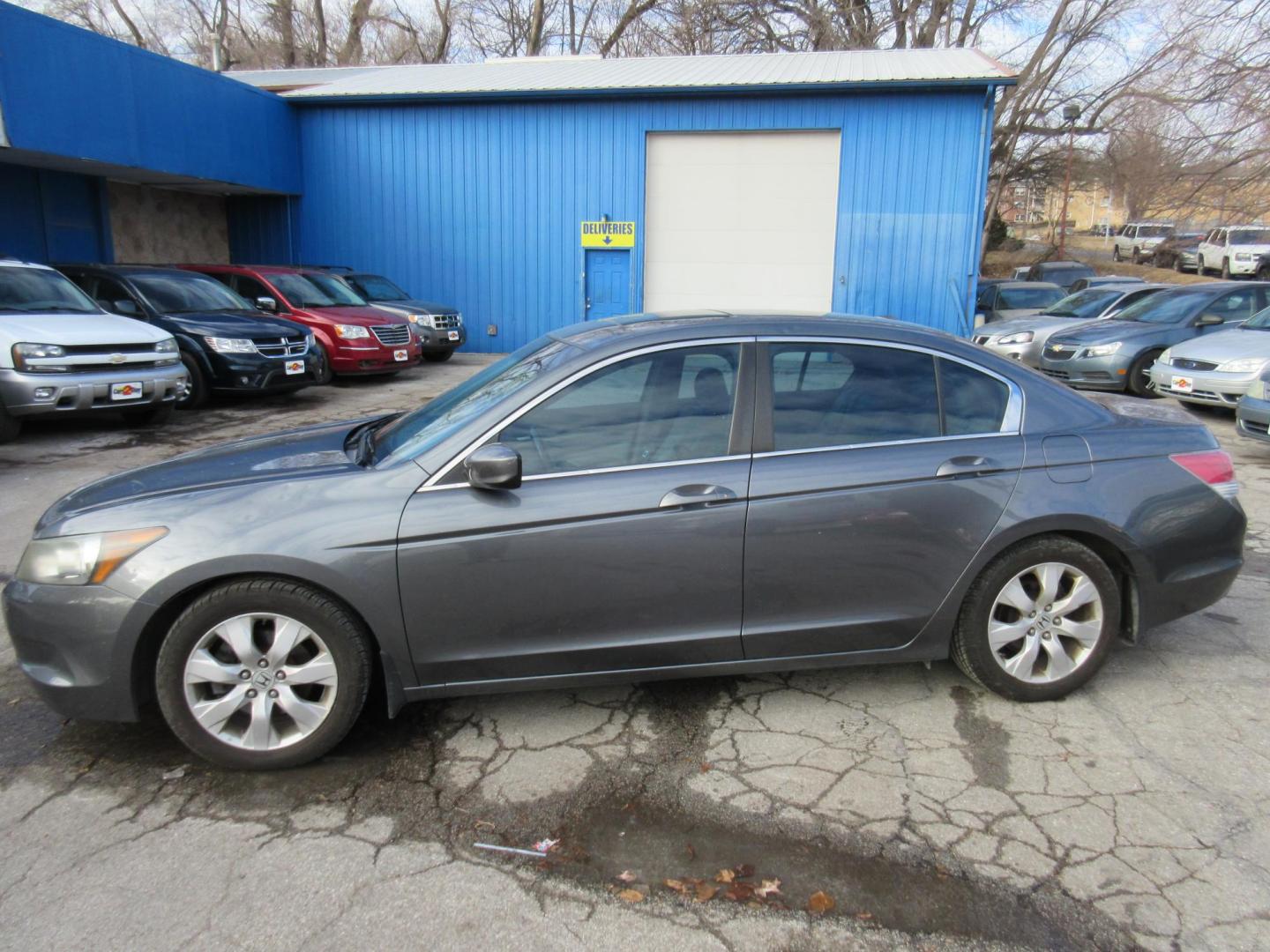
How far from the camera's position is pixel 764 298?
18578 millimetres

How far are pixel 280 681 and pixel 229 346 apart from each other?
Answer: 905 centimetres

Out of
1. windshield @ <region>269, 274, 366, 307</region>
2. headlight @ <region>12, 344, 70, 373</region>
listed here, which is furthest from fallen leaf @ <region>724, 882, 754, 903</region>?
windshield @ <region>269, 274, 366, 307</region>

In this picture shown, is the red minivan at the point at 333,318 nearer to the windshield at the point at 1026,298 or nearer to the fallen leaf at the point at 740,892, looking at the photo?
the fallen leaf at the point at 740,892

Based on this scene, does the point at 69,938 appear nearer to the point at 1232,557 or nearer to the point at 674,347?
the point at 674,347

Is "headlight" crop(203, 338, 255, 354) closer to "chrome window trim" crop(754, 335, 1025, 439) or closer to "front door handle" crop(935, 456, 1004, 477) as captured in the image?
"chrome window trim" crop(754, 335, 1025, 439)

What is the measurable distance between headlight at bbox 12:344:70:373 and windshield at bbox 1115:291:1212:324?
13645mm

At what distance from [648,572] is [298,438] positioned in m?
1.78

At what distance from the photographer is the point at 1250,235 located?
31.3 meters

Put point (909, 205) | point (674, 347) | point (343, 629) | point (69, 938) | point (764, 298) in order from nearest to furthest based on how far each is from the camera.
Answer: point (69, 938)
point (343, 629)
point (674, 347)
point (909, 205)
point (764, 298)

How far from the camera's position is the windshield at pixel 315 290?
13930 mm

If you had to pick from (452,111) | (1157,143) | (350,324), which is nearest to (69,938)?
(350,324)

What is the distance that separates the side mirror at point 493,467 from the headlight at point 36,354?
24.9 ft

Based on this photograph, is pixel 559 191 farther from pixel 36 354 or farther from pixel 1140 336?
pixel 36 354

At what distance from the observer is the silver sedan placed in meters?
13.5
